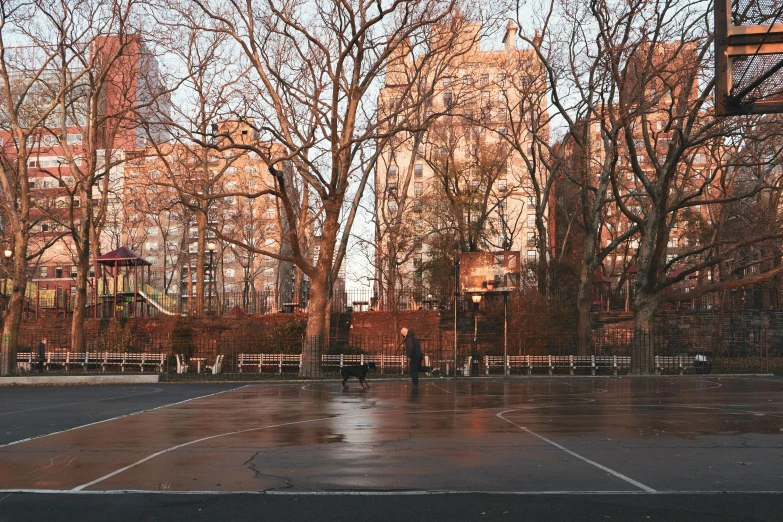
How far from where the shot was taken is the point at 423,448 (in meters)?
10.8

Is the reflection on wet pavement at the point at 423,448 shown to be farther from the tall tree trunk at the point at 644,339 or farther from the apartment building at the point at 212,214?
the tall tree trunk at the point at 644,339

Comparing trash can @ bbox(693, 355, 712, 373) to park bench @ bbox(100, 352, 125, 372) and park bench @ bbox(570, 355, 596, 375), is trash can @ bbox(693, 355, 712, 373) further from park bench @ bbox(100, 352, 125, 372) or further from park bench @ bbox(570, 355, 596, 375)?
park bench @ bbox(100, 352, 125, 372)

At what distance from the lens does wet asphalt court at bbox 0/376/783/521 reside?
7273 mm

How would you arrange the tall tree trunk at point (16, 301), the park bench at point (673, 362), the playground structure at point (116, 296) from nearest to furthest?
the tall tree trunk at point (16, 301) < the park bench at point (673, 362) < the playground structure at point (116, 296)

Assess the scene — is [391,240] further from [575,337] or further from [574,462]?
[574,462]

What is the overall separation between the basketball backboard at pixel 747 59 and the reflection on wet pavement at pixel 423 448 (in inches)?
181

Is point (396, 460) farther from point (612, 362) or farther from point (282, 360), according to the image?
point (612, 362)

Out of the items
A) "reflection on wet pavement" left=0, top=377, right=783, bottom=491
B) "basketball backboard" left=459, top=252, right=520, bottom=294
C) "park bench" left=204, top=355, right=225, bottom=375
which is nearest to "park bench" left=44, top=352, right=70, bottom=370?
A: "park bench" left=204, top=355, right=225, bottom=375

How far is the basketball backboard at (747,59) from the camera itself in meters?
10.6

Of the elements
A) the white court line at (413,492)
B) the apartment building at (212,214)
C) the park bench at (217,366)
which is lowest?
the white court line at (413,492)

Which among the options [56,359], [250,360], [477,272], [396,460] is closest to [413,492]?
[396,460]

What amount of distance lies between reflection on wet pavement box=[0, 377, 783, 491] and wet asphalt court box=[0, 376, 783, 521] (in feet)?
0.10

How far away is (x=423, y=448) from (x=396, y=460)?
3.48 ft

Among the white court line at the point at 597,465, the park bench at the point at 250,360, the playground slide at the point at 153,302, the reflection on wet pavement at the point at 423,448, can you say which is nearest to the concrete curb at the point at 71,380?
the park bench at the point at 250,360
